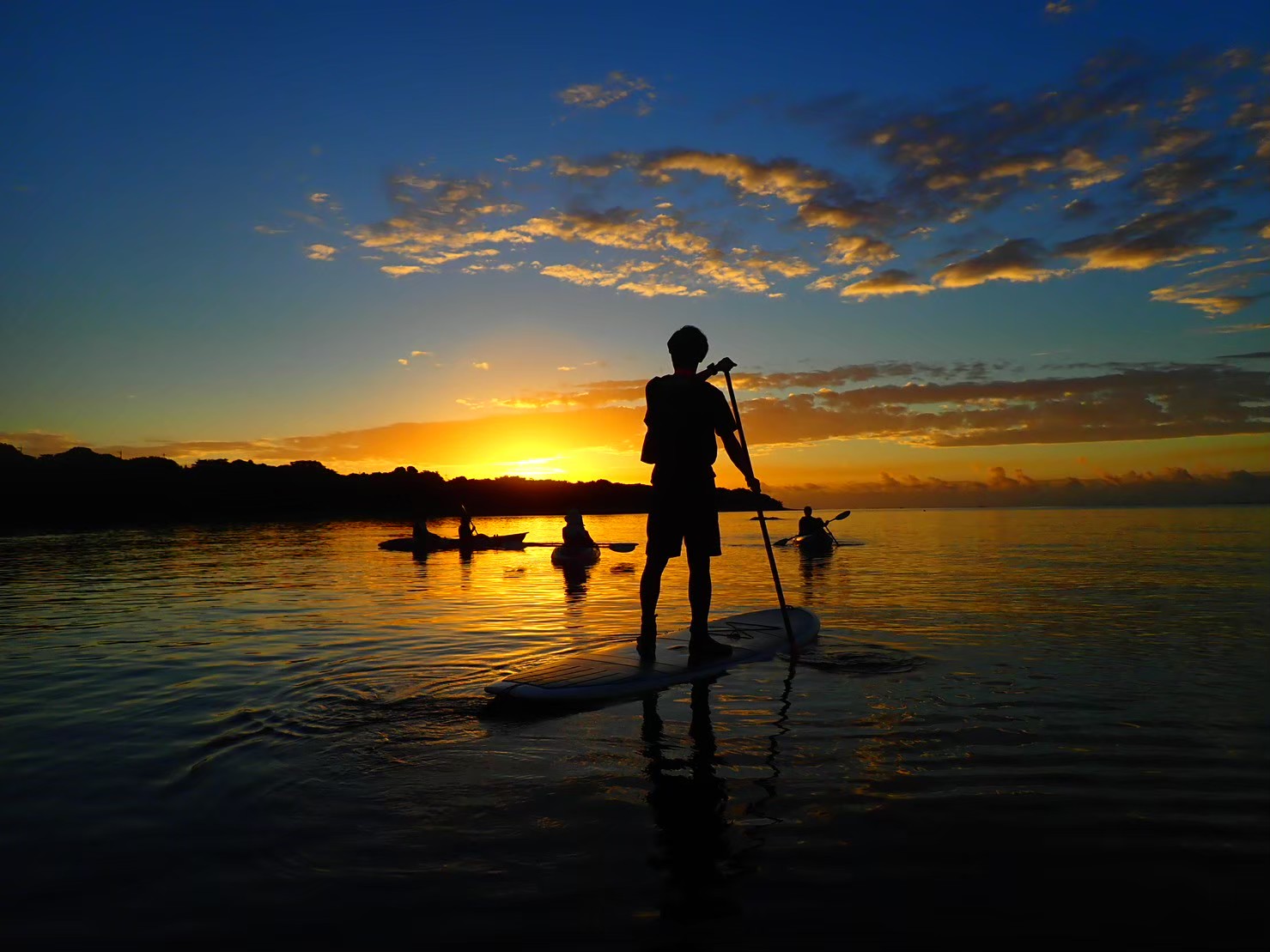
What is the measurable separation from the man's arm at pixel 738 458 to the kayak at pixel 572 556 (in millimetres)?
20452

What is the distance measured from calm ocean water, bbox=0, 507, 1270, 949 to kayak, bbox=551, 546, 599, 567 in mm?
17071

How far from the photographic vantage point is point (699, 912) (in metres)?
3.20

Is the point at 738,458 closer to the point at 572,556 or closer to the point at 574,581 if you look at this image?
the point at 574,581

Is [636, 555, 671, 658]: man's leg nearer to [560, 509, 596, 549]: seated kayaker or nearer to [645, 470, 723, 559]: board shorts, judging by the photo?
[645, 470, 723, 559]: board shorts

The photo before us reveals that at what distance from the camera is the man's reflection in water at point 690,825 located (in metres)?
3.32

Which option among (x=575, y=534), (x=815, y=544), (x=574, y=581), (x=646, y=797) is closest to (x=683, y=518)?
(x=646, y=797)

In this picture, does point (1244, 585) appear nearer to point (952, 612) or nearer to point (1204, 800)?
point (952, 612)

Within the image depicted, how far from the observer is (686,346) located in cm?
819

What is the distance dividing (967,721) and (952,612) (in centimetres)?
876

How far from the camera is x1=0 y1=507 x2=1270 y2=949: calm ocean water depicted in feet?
10.5

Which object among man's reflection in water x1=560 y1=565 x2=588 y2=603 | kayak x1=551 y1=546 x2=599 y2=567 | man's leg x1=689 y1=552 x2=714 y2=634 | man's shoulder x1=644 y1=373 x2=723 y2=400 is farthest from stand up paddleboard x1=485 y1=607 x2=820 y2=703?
kayak x1=551 y1=546 x2=599 y2=567

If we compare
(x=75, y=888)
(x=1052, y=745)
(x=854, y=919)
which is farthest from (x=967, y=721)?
(x=75, y=888)

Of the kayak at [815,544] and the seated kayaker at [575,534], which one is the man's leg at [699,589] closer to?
the seated kayaker at [575,534]

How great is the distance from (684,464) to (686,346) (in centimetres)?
134
